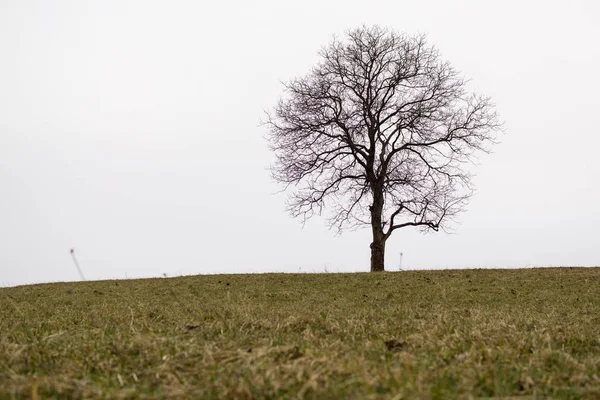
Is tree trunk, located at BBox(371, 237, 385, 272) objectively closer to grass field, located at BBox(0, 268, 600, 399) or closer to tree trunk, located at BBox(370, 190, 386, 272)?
tree trunk, located at BBox(370, 190, 386, 272)

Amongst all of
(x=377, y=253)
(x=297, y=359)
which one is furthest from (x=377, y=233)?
(x=297, y=359)

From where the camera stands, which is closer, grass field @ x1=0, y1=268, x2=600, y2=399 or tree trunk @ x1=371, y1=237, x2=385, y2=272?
grass field @ x1=0, y1=268, x2=600, y2=399

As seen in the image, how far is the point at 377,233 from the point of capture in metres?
27.2

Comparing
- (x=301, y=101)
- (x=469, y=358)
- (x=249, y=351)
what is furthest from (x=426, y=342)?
(x=301, y=101)

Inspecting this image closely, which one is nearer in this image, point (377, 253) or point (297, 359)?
point (297, 359)

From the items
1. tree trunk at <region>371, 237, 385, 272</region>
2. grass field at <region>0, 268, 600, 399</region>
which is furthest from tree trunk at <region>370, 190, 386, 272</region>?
Answer: grass field at <region>0, 268, 600, 399</region>

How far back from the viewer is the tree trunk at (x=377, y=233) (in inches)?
1069

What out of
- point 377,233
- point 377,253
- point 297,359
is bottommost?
point 297,359

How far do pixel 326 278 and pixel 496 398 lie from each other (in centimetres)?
1724

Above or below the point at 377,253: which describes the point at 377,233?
above

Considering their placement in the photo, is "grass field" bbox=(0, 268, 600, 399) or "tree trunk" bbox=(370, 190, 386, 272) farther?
"tree trunk" bbox=(370, 190, 386, 272)

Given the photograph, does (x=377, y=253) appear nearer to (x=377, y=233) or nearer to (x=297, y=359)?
(x=377, y=233)

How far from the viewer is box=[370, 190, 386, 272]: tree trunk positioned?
89.1ft

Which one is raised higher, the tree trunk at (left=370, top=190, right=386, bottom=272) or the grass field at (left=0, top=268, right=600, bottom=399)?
the tree trunk at (left=370, top=190, right=386, bottom=272)
